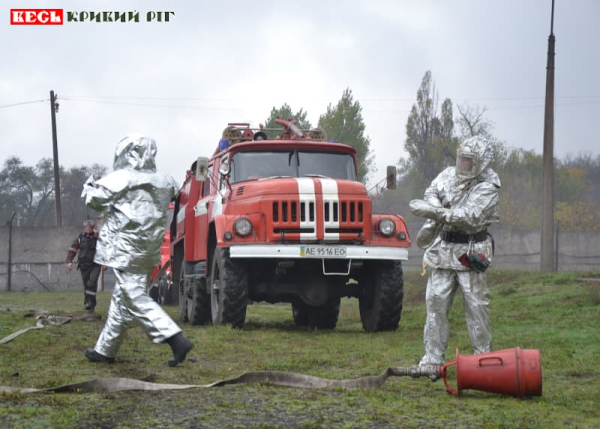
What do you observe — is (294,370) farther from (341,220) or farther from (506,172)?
(506,172)

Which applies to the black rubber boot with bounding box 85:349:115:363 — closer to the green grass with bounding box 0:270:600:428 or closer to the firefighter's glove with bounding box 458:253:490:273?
the green grass with bounding box 0:270:600:428

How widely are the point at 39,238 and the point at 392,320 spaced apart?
2217 centimetres

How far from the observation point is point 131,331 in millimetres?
11531

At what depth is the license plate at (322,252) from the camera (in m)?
11.0

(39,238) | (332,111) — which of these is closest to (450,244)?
(39,238)

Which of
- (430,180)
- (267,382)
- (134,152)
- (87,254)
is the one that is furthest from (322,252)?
(430,180)

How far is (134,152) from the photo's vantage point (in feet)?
26.2

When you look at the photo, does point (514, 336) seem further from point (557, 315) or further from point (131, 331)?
point (131, 331)

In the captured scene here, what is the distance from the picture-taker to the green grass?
517 centimetres

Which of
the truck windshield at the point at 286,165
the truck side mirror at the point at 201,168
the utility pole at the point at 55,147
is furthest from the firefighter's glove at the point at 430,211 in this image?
the utility pole at the point at 55,147

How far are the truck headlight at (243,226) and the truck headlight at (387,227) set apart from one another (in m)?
1.67

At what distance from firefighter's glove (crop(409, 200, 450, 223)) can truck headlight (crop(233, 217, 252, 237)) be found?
425 cm

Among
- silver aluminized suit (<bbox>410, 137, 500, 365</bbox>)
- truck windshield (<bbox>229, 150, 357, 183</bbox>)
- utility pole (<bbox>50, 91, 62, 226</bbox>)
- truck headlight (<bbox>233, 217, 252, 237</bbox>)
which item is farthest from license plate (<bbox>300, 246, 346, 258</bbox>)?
utility pole (<bbox>50, 91, 62, 226</bbox>)

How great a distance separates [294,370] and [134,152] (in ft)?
7.51
